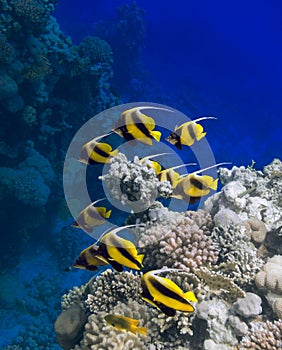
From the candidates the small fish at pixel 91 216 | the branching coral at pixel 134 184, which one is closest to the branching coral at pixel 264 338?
the branching coral at pixel 134 184

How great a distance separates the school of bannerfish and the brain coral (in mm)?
398

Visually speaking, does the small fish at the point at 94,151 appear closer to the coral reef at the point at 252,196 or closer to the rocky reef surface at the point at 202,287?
the rocky reef surface at the point at 202,287

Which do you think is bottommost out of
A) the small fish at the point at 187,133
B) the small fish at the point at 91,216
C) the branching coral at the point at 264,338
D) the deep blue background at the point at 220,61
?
the branching coral at the point at 264,338

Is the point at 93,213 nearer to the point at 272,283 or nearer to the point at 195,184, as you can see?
the point at 195,184

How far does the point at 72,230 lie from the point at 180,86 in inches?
1194

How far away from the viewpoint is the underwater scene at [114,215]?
3132 millimetres

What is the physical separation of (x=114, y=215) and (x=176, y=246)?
9.52 meters

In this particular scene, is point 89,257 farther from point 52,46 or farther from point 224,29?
point 224,29

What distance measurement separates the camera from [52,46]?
1069 cm

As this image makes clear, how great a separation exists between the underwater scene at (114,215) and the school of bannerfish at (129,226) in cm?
1

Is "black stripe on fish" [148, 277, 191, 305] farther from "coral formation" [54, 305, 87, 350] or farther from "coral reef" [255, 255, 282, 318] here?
"coral formation" [54, 305, 87, 350]

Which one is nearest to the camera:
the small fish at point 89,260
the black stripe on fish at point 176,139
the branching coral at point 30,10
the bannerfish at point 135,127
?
the small fish at point 89,260

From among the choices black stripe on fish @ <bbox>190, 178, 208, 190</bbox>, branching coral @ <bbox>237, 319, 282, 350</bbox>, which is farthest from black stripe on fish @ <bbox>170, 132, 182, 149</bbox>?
branching coral @ <bbox>237, 319, 282, 350</bbox>

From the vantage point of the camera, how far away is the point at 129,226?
273 cm
